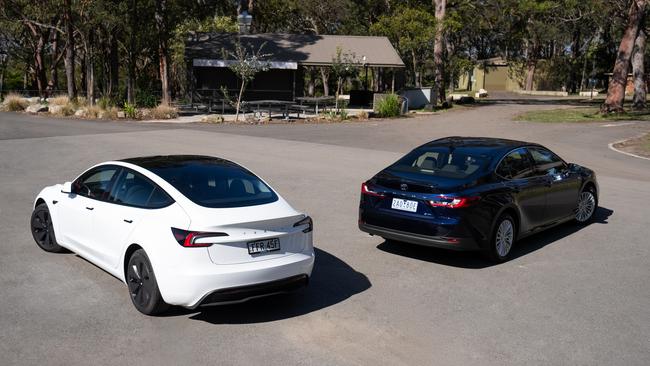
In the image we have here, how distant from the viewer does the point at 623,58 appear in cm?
3222

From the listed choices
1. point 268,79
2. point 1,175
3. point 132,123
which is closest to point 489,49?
point 268,79

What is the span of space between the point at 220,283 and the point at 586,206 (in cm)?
698

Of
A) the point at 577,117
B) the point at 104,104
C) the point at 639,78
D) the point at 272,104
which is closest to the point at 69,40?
the point at 104,104

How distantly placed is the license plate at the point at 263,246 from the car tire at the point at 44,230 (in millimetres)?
3306

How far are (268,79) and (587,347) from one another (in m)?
37.5

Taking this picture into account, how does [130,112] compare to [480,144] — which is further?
[130,112]

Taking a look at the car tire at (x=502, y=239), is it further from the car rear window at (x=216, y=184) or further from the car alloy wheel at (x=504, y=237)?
the car rear window at (x=216, y=184)

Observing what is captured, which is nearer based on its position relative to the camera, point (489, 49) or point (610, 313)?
point (610, 313)

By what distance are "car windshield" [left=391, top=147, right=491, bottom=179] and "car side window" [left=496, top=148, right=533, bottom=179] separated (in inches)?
10.2

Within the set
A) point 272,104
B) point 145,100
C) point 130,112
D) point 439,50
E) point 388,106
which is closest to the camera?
point 130,112

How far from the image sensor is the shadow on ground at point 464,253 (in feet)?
26.4

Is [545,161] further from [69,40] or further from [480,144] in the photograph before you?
[69,40]

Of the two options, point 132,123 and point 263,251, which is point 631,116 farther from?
point 263,251

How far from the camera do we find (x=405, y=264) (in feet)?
25.8
